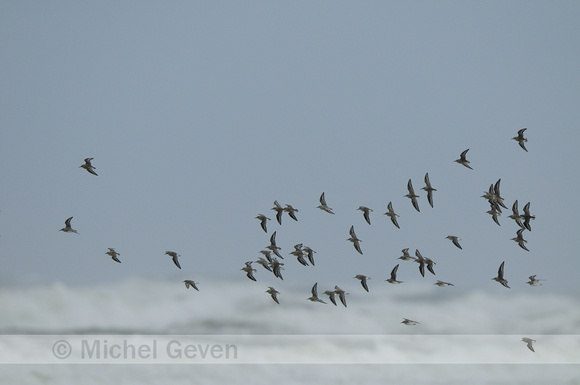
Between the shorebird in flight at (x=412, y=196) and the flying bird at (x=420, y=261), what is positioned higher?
the shorebird in flight at (x=412, y=196)

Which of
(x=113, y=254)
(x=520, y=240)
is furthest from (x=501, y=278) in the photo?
(x=113, y=254)

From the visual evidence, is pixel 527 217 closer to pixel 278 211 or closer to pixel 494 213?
pixel 494 213

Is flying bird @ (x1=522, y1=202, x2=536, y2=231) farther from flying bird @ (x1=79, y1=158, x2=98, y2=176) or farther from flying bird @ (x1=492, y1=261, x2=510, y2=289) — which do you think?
flying bird @ (x1=79, y1=158, x2=98, y2=176)

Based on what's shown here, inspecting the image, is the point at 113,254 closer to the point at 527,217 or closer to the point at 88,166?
the point at 88,166

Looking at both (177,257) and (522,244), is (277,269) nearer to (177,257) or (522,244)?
(177,257)

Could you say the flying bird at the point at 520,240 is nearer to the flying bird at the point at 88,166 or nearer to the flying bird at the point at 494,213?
the flying bird at the point at 494,213

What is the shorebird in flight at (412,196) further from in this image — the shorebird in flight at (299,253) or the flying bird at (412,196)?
the shorebird in flight at (299,253)

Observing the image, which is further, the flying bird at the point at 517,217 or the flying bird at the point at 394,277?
the flying bird at the point at 394,277

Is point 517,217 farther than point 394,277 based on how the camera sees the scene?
No

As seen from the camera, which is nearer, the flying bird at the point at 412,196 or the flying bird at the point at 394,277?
the flying bird at the point at 412,196

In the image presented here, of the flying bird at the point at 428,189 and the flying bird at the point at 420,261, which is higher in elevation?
the flying bird at the point at 428,189

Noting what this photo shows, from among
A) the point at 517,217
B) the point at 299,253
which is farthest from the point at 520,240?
the point at 299,253

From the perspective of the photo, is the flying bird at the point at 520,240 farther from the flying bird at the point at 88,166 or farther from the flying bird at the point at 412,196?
the flying bird at the point at 88,166

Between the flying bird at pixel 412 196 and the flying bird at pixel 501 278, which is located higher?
the flying bird at pixel 412 196
